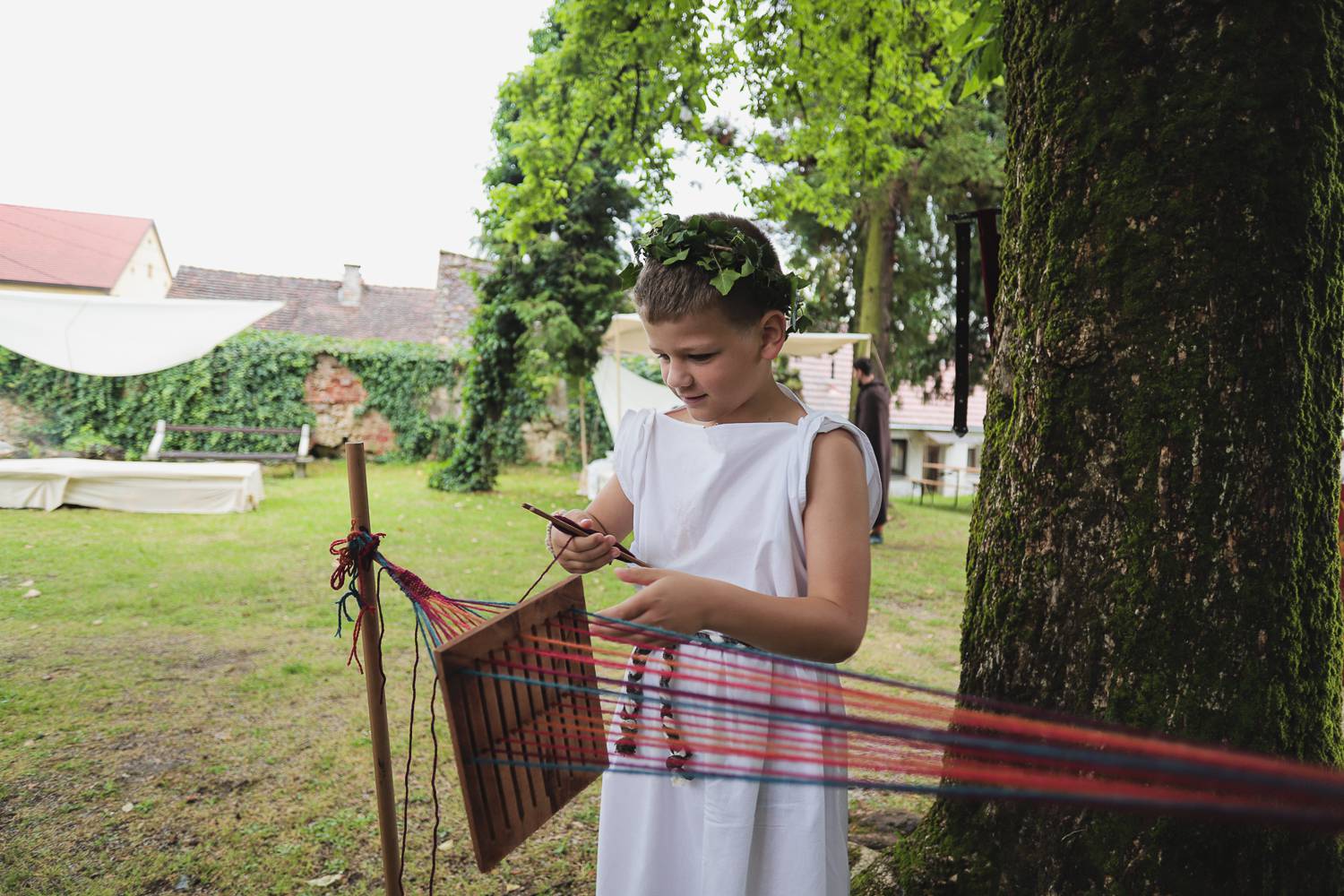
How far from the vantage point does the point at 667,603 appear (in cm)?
111

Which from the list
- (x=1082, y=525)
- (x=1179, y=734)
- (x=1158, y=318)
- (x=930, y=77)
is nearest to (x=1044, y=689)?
(x=1179, y=734)

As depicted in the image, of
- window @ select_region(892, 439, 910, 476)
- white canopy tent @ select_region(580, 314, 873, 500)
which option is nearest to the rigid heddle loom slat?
white canopy tent @ select_region(580, 314, 873, 500)

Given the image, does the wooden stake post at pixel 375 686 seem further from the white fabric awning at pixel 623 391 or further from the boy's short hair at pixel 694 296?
the white fabric awning at pixel 623 391

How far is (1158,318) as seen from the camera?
1450 millimetres

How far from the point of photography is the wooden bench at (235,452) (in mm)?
12086

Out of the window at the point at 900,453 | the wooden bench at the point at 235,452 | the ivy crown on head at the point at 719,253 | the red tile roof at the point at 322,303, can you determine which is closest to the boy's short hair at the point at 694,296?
the ivy crown on head at the point at 719,253

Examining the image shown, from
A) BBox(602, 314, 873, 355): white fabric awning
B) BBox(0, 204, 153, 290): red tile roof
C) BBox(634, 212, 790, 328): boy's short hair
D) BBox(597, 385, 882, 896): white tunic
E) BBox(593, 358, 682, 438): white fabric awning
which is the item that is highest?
BBox(0, 204, 153, 290): red tile roof

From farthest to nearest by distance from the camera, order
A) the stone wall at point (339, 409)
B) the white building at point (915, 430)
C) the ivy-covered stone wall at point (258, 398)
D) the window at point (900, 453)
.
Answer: the window at point (900, 453)
the white building at point (915, 430)
the stone wall at point (339, 409)
the ivy-covered stone wall at point (258, 398)

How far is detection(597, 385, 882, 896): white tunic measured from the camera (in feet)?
4.15

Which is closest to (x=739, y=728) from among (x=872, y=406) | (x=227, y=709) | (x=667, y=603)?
(x=667, y=603)

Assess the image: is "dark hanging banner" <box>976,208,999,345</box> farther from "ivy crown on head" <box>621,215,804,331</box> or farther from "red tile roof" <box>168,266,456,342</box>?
"red tile roof" <box>168,266,456,342</box>

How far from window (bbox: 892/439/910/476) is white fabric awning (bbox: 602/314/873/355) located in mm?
7065

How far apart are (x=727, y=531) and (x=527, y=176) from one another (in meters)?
6.15

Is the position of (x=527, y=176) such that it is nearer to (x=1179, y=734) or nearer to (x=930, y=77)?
(x=930, y=77)
